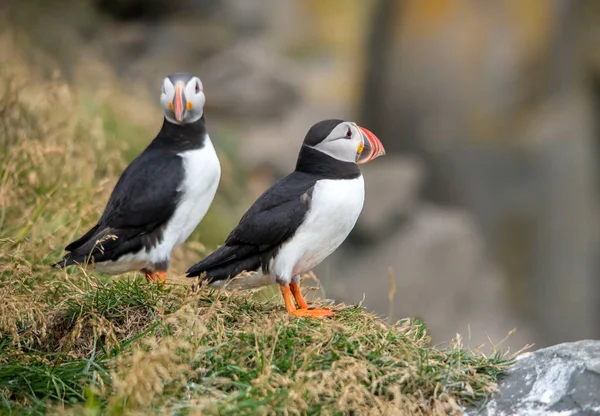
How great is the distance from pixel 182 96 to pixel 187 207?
486 mm

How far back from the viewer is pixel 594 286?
1005 centimetres

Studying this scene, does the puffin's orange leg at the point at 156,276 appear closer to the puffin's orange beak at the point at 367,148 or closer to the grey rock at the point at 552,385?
the puffin's orange beak at the point at 367,148

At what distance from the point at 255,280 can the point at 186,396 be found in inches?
34.3

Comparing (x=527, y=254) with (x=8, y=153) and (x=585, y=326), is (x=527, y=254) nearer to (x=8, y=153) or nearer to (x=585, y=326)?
(x=585, y=326)

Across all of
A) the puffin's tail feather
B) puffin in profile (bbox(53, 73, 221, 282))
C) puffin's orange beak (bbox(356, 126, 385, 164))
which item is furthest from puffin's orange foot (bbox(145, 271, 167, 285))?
puffin's orange beak (bbox(356, 126, 385, 164))

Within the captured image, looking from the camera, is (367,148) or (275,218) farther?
(367,148)

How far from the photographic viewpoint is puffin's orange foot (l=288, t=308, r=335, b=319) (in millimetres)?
3805

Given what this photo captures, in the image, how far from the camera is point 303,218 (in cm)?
381

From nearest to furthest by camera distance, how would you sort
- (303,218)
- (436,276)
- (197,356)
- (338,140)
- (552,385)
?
(197,356) → (552,385) → (303,218) → (338,140) → (436,276)

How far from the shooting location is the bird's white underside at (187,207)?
412cm

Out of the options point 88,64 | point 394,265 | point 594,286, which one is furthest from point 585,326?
point 88,64

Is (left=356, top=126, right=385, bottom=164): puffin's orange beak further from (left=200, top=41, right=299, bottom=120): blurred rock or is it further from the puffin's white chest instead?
(left=200, top=41, right=299, bottom=120): blurred rock

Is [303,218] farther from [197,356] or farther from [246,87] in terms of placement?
[246,87]

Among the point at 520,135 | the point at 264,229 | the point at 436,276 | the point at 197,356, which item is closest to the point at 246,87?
the point at 520,135
